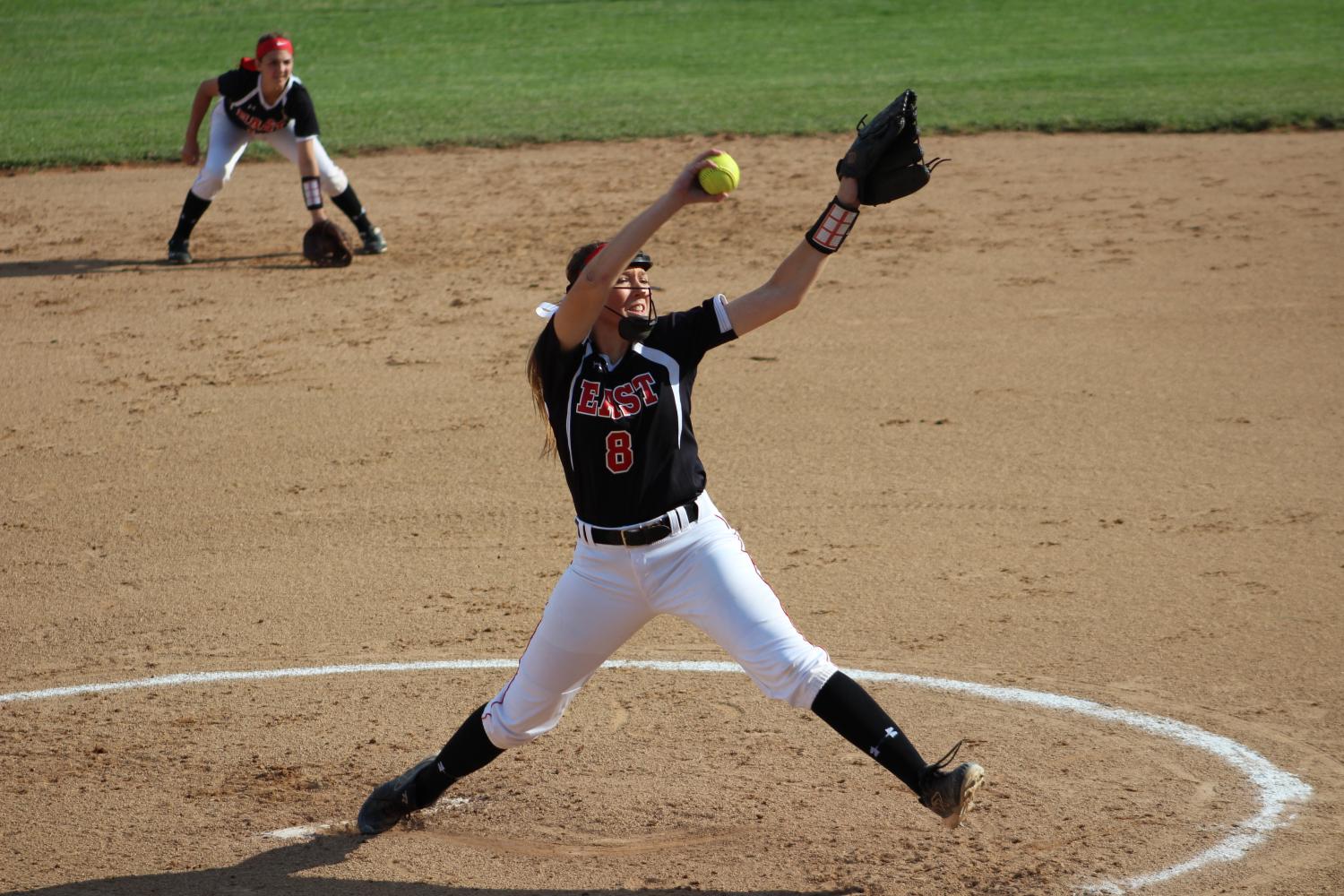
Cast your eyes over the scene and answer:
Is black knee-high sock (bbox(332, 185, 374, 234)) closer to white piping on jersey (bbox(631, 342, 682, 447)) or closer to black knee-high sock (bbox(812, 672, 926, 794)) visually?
white piping on jersey (bbox(631, 342, 682, 447))

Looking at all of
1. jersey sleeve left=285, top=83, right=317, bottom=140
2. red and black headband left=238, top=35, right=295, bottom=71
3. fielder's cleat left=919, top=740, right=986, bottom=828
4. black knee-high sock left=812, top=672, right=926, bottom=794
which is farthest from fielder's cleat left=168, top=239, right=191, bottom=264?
fielder's cleat left=919, top=740, right=986, bottom=828

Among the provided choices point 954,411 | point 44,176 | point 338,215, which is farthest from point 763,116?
point 954,411

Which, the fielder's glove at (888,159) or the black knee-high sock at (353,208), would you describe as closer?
the fielder's glove at (888,159)

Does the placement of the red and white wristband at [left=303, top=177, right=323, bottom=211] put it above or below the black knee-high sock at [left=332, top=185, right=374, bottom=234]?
above

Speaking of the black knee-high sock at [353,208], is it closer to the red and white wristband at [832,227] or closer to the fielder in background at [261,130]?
the fielder in background at [261,130]

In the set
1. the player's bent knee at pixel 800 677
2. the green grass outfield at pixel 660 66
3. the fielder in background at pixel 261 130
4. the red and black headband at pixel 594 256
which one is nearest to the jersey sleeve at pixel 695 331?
the red and black headband at pixel 594 256

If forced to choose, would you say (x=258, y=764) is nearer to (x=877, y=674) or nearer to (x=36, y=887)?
(x=36, y=887)

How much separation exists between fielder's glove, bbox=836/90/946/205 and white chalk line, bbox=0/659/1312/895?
6.08 ft

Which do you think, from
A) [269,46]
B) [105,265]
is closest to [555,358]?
[269,46]

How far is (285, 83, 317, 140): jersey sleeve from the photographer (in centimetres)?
1048

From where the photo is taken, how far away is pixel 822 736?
4801 millimetres

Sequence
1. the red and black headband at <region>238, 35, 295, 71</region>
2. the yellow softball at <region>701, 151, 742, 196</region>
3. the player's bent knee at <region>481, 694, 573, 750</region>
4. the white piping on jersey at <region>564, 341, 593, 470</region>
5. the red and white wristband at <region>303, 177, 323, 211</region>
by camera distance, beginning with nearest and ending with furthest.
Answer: the yellow softball at <region>701, 151, 742, 196</region> < the white piping on jersey at <region>564, 341, 593, 470</region> < the player's bent knee at <region>481, 694, 573, 750</region> < the red and black headband at <region>238, 35, 295, 71</region> < the red and white wristband at <region>303, 177, 323, 211</region>

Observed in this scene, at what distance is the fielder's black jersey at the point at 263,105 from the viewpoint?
10500 millimetres

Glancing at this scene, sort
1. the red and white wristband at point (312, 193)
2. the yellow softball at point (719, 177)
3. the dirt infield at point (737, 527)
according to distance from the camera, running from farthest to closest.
Result: the red and white wristband at point (312, 193), the dirt infield at point (737, 527), the yellow softball at point (719, 177)
